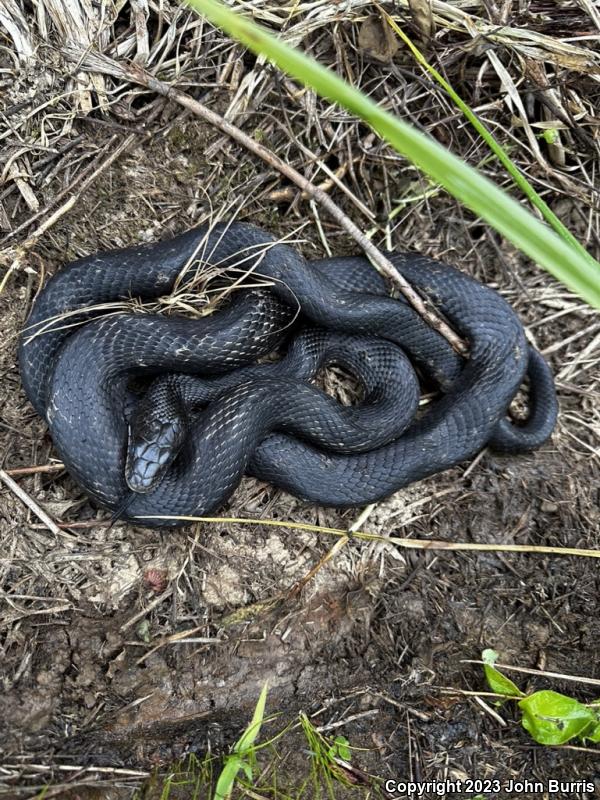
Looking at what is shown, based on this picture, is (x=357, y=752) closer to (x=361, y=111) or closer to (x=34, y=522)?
(x=34, y=522)

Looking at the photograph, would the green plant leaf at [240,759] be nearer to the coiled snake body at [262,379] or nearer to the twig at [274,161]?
the coiled snake body at [262,379]

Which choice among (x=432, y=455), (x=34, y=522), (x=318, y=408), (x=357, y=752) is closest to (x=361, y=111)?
(x=318, y=408)

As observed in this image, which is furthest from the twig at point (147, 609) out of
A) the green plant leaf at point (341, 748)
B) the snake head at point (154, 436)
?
the green plant leaf at point (341, 748)

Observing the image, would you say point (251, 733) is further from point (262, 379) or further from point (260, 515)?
point (262, 379)

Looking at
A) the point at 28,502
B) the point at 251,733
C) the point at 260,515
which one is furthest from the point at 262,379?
the point at 251,733

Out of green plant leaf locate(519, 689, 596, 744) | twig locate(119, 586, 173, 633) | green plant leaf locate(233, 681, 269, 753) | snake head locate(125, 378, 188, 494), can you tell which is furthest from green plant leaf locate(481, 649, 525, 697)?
snake head locate(125, 378, 188, 494)

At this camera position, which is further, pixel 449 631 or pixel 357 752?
pixel 449 631
